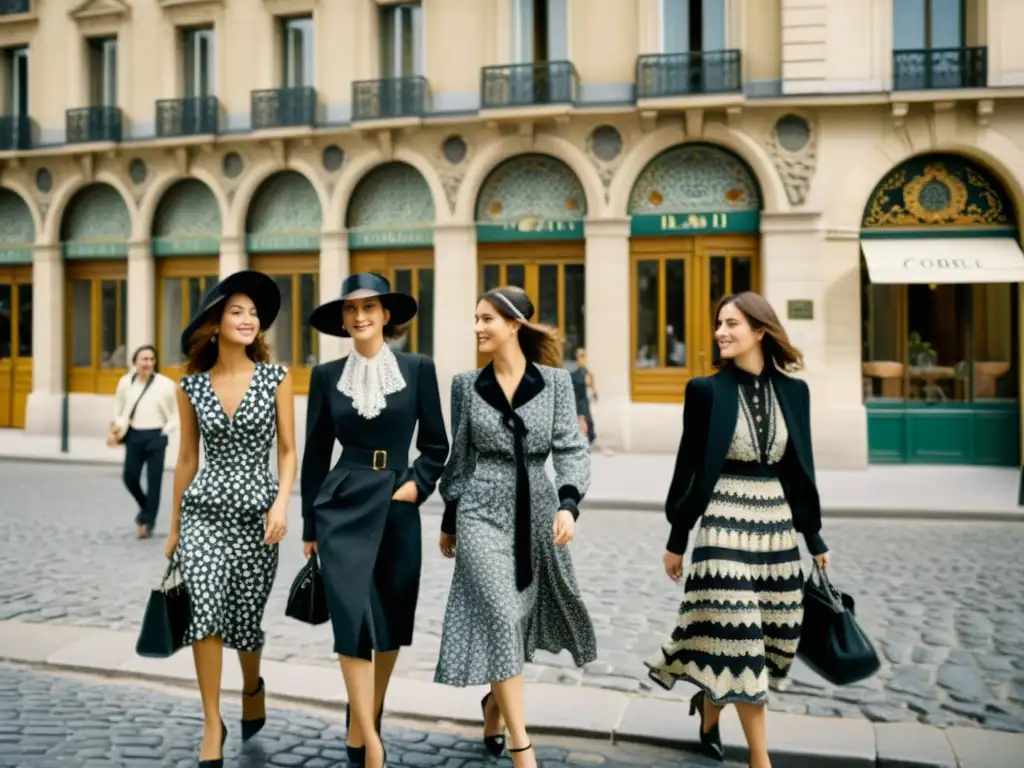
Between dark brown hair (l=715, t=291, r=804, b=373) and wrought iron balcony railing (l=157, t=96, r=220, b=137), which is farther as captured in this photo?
wrought iron balcony railing (l=157, t=96, r=220, b=137)

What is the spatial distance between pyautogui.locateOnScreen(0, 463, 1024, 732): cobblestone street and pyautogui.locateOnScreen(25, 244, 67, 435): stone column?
10729 mm

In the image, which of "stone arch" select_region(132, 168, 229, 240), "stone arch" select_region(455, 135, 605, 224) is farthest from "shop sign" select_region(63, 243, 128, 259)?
"stone arch" select_region(455, 135, 605, 224)

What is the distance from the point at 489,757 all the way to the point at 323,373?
5.97ft

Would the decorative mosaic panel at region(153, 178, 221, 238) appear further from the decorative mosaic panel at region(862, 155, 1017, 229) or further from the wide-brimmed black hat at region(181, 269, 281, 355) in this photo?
the wide-brimmed black hat at region(181, 269, 281, 355)

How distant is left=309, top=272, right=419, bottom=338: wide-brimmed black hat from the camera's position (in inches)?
166

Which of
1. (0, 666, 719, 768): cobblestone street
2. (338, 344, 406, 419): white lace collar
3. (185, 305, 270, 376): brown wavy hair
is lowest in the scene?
(0, 666, 719, 768): cobblestone street

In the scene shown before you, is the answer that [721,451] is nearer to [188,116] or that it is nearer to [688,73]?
[688,73]

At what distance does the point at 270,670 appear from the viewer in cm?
543

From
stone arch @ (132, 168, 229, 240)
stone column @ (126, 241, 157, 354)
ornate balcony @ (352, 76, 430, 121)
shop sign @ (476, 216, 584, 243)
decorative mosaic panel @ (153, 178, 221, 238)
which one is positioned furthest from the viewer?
stone column @ (126, 241, 157, 354)

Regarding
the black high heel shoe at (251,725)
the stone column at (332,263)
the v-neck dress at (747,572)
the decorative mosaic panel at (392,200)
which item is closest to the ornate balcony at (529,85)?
the decorative mosaic panel at (392,200)

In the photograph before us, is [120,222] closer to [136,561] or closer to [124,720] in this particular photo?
[136,561]

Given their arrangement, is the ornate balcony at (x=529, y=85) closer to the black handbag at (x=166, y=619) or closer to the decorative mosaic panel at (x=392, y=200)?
the decorative mosaic panel at (x=392, y=200)

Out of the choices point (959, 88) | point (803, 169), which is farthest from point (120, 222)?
point (959, 88)

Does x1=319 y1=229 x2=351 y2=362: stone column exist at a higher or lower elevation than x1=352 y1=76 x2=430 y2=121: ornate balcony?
lower
